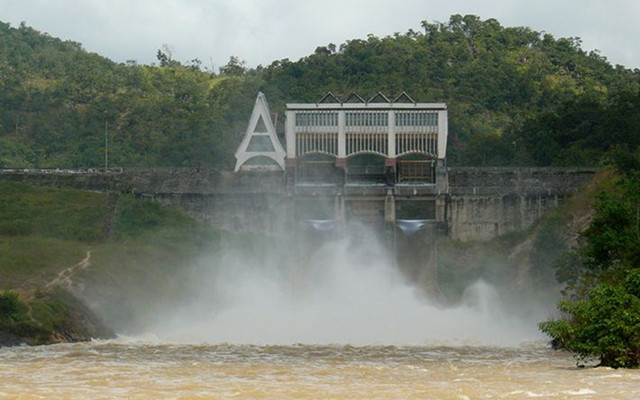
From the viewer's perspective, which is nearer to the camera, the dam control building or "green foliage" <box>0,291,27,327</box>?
"green foliage" <box>0,291,27,327</box>

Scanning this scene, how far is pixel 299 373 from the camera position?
5653 cm

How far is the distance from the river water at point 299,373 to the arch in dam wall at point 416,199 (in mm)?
32973

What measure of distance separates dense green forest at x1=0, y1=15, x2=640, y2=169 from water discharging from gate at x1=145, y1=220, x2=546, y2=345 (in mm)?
21699

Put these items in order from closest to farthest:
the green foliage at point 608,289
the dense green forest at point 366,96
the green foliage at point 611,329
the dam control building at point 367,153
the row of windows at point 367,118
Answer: the green foliage at point 611,329
the green foliage at point 608,289
the dam control building at point 367,153
the row of windows at point 367,118
the dense green forest at point 366,96

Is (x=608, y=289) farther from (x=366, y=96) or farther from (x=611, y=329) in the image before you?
(x=366, y=96)

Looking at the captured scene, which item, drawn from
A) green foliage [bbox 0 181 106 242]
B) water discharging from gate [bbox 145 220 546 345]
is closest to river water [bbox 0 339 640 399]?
water discharging from gate [bbox 145 220 546 345]

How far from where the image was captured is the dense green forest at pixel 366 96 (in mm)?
122125

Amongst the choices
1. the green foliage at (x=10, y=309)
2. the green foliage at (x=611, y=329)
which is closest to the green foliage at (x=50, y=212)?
the green foliage at (x=10, y=309)

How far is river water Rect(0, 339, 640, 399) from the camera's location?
4762cm

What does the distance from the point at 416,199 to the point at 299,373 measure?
51084mm

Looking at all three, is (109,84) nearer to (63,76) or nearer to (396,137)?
(63,76)

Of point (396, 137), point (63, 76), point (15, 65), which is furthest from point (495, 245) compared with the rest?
point (15, 65)

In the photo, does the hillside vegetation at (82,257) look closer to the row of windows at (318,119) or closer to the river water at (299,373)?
the river water at (299,373)

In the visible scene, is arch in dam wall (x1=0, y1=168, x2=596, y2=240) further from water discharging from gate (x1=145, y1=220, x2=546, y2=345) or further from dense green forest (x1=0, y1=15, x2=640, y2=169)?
dense green forest (x1=0, y1=15, x2=640, y2=169)
